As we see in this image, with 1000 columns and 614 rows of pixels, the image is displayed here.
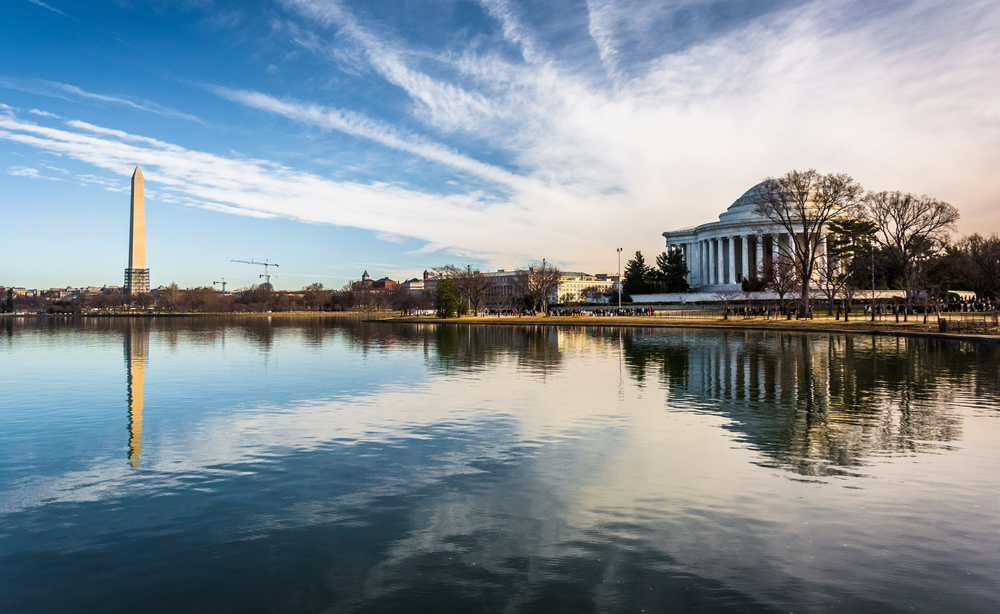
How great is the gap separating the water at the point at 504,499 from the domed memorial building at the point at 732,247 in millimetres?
75831

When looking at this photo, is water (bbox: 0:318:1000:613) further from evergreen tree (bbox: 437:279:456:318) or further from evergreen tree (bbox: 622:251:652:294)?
evergreen tree (bbox: 622:251:652:294)

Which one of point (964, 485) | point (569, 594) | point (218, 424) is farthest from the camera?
point (218, 424)

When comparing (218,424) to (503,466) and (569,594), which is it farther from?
(569,594)

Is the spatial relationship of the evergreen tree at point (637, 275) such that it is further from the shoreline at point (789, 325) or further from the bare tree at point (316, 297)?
the bare tree at point (316, 297)

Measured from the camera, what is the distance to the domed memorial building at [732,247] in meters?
90.9

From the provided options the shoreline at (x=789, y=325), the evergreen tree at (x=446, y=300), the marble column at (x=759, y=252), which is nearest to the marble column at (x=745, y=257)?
the marble column at (x=759, y=252)

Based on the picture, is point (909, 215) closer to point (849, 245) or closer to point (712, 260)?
point (849, 245)

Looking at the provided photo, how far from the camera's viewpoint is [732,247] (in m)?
95.1

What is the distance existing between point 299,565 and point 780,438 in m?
9.66

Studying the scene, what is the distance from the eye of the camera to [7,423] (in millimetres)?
14641

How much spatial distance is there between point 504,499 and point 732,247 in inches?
3697

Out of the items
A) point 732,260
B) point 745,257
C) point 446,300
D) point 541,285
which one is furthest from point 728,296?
point 446,300

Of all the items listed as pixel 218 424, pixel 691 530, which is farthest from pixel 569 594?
pixel 218 424

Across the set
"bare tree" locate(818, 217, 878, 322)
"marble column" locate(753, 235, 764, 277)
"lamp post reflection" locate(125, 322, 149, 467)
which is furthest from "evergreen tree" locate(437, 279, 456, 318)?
"lamp post reflection" locate(125, 322, 149, 467)
